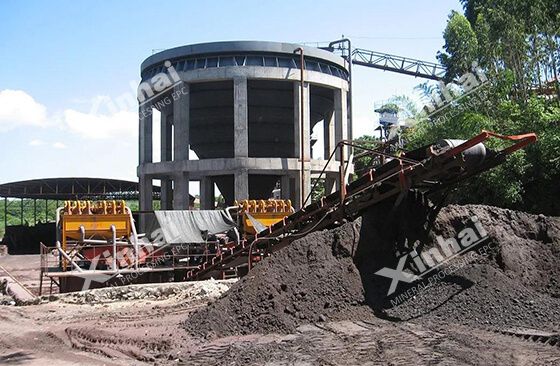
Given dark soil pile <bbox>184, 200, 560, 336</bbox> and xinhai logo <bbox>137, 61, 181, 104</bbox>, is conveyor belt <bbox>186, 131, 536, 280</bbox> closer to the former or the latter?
dark soil pile <bbox>184, 200, 560, 336</bbox>

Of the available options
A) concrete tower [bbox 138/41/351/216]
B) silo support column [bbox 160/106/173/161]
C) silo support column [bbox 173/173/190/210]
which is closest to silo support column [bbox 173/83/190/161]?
concrete tower [bbox 138/41/351/216]

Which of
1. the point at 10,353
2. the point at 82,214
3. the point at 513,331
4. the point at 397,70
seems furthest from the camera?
the point at 397,70

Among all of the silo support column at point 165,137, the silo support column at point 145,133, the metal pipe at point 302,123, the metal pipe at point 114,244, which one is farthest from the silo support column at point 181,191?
the metal pipe at point 114,244

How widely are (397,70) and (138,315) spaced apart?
40567 millimetres

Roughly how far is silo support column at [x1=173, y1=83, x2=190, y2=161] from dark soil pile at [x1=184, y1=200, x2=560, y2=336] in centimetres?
2172

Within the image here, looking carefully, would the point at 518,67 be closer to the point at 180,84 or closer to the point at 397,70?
the point at 180,84

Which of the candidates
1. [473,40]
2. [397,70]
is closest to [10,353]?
[473,40]

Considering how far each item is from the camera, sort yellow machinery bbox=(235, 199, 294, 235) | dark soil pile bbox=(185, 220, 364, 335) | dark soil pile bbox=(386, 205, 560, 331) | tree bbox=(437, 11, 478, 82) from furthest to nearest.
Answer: tree bbox=(437, 11, 478, 82) → yellow machinery bbox=(235, 199, 294, 235) → dark soil pile bbox=(185, 220, 364, 335) → dark soil pile bbox=(386, 205, 560, 331)

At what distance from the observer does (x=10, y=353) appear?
8203 mm

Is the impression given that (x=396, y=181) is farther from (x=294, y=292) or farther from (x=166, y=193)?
(x=166, y=193)

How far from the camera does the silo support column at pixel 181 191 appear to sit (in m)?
30.7

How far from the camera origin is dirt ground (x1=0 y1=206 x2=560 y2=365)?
6.97 meters

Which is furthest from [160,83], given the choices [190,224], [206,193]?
[190,224]

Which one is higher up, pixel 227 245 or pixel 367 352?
pixel 227 245
